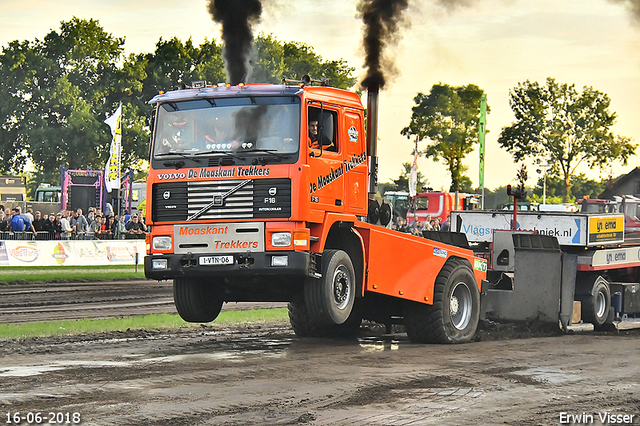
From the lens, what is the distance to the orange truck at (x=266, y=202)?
10.9 meters

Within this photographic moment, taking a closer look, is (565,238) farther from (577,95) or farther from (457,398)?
(577,95)

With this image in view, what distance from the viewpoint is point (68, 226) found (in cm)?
3009

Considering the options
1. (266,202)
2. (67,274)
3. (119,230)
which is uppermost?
(266,202)

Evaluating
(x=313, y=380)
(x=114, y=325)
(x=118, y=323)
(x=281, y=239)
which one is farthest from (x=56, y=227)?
(x=313, y=380)

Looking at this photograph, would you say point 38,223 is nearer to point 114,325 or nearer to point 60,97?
point 114,325

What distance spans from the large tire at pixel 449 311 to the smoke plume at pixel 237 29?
5241 mm

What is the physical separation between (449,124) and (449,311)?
50141 millimetres

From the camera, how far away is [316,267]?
11.0 m

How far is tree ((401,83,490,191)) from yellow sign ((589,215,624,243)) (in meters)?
45.9

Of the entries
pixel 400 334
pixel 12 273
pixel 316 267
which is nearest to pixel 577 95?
pixel 12 273

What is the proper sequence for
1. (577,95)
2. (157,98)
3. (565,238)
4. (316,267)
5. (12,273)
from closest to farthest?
(316,267), (157,98), (565,238), (12,273), (577,95)

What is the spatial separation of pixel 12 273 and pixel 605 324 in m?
17.6

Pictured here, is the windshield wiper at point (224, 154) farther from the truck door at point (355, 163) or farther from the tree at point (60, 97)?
the tree at point (60, 97)

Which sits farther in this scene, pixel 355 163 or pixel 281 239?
pixel 355 163
